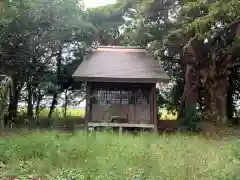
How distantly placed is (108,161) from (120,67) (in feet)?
33.5

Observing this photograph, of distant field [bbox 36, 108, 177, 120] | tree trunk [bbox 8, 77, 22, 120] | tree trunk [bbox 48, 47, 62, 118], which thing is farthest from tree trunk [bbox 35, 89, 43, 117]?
tree trunk [bbox 8, 77, 22, 120]

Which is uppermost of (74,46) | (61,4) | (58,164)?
(61,4)

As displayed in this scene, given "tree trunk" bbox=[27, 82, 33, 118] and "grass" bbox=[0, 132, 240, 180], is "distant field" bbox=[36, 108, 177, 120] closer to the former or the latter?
"tree trunk" bbox=[27, 82, 33, 118]

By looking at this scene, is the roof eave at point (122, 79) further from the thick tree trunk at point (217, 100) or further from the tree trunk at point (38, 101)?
the tree trunk at point (38, 101)

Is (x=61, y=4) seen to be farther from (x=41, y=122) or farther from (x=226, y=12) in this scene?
(x=226, y=12)

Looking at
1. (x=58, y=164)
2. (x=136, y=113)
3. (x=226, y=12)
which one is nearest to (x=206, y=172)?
(x=58, y=164)

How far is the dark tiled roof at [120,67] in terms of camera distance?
15375mm

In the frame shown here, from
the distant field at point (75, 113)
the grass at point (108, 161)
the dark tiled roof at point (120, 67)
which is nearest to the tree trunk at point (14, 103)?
the distant field at point (75, 113)

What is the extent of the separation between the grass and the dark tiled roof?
6813 mm

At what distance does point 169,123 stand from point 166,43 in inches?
200

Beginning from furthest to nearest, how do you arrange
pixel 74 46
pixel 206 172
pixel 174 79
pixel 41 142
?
pixel 174 79 → pixel 74 46 → pixel 41 142 → pixel 206 172

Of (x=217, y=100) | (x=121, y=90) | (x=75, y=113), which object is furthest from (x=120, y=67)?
(x=75, y=113)

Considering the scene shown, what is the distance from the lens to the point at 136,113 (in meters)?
16.2

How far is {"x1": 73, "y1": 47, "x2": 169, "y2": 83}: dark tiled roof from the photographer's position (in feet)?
50.4
